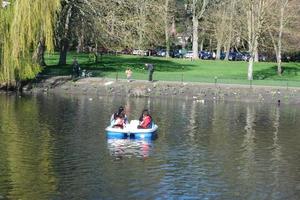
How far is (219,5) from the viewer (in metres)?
94.6

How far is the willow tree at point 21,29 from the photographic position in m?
47.0

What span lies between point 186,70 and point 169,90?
58.5 ft

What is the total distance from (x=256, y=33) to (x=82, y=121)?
3376 centimetres

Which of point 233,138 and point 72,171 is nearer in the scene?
point 72,171

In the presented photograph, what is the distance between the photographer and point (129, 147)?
2972 cm

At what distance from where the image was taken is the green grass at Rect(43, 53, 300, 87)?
202ft

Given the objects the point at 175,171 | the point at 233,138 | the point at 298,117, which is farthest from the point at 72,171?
the point at 298,117

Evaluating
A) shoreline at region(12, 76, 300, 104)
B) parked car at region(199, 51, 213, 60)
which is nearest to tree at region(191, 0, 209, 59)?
parked car at region(199, 51, 213, 60)

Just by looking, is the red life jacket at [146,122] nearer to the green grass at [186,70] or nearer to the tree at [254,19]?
the green grass at [186,70]

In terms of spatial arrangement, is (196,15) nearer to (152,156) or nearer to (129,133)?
(129,133)

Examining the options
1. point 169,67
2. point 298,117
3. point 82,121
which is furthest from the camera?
point 169,67

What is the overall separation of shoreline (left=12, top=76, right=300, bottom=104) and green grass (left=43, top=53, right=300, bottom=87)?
2952mm

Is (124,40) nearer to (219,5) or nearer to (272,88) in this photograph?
(272,88)

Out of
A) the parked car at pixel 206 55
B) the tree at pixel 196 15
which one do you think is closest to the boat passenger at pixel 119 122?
the tree at pixel 196 15
